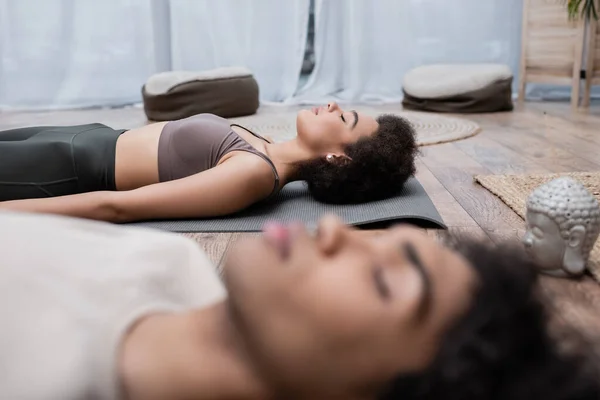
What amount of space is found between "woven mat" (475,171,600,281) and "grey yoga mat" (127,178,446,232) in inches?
8.8

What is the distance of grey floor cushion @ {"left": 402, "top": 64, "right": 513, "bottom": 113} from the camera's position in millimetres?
Result: 3963

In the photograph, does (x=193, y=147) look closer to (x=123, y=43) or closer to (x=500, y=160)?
(x=500, y=160)

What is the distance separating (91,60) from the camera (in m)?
4.38

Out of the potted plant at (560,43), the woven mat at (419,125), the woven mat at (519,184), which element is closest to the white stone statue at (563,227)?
the woven mat at (519,184)

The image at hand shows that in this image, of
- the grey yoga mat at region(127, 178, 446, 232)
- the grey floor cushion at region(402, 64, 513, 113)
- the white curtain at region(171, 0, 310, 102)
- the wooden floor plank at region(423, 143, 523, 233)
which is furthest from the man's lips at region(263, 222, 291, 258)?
the white curtain at region(171, 0, 310, 102)

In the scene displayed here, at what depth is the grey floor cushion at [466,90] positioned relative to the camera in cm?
396

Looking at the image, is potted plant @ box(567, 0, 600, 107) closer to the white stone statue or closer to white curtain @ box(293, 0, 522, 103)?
white curtain @ box(293, 0, 522, 103)

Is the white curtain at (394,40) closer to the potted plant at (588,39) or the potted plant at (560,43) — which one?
the potted plant at (560,43)

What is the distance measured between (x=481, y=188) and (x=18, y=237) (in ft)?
5.17

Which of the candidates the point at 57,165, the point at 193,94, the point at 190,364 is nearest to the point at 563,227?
the point at 190,364

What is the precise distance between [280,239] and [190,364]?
16 cm

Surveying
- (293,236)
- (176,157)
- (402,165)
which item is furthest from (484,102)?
(293,236)

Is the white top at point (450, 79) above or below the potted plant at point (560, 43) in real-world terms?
below

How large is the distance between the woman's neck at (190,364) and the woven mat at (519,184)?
1.21 metres
